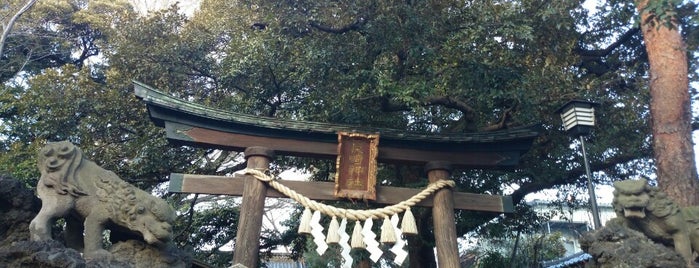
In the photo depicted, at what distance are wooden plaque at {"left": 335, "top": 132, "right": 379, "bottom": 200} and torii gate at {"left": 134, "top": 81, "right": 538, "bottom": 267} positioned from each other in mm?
114

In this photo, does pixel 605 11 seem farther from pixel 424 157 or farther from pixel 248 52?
pixel 248 52

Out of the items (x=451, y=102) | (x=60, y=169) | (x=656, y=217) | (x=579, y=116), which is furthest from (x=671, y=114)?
(x=60, y=169)

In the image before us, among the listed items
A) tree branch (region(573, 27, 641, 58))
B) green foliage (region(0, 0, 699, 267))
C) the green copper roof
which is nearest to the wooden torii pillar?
the green copper roof

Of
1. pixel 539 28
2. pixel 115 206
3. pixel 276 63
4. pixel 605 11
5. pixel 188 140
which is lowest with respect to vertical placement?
pixel 115 206

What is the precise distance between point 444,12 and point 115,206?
530cm

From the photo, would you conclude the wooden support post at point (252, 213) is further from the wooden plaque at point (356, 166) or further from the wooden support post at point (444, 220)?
the wooden support post at point (444, 220)

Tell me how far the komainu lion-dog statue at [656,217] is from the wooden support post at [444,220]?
6.35 ft

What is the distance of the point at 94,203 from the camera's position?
16.3ft

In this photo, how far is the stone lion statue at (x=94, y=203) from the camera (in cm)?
484

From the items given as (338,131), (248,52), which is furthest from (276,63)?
(338,131)

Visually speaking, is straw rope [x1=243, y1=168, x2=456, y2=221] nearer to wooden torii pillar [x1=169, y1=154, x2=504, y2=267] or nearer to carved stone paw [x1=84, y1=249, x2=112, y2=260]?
wooden torii pillar [x1=169, y1=154, x2=504, y2=267]

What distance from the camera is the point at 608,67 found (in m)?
10.1

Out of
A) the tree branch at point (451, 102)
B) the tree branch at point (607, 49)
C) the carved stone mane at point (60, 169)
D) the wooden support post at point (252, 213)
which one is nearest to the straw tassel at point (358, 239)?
the wooden support post at point (252, 213)

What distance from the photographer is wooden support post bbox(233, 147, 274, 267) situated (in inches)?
238
